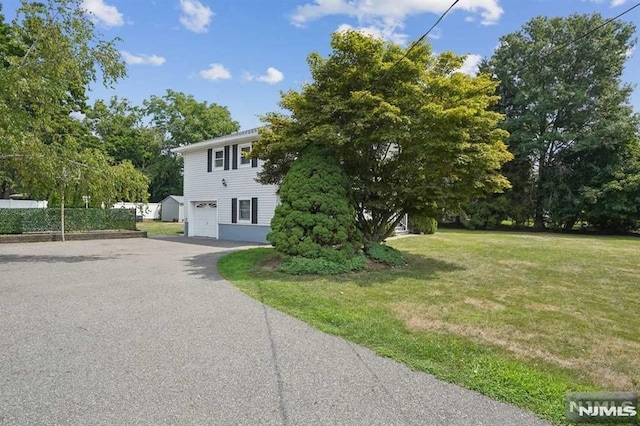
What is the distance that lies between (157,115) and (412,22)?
35.1 m

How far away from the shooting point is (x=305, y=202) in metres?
8.51

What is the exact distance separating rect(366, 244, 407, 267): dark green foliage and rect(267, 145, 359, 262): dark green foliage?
0.72 meters

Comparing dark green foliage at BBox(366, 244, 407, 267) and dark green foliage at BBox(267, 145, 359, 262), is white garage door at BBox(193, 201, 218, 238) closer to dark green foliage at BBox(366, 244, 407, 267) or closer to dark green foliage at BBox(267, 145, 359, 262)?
dark green foliage at BBox(267, 145, 359, 262)

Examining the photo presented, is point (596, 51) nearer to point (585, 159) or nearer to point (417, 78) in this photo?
point (585, 159)

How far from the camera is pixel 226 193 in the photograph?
17172 millimetres

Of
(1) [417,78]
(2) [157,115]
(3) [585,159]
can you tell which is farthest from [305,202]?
(2) [157,115]

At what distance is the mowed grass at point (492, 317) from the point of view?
3312 millimetres

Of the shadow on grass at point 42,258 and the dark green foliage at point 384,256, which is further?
the shadow on grass at point 42,258

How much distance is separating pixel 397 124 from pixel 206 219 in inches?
504

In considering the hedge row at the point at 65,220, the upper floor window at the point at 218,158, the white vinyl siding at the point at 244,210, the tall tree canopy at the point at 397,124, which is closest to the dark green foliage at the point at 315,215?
the tall tree canopy at the point at 397,124

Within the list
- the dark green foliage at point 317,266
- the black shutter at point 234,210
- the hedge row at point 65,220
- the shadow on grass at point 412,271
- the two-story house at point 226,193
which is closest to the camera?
the shadow on grass at point 412,271

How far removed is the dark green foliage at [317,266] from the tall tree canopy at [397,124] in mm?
1601

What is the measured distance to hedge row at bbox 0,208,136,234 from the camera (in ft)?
50.8

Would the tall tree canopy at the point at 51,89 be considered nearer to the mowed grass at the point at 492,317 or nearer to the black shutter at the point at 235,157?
the mowed grass at the point at 492,317
